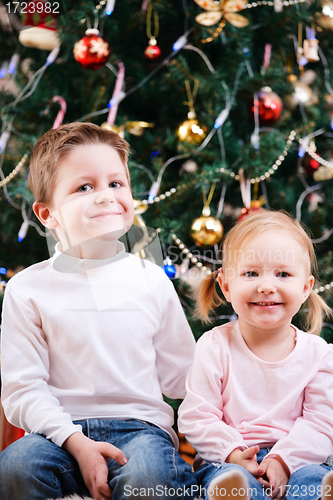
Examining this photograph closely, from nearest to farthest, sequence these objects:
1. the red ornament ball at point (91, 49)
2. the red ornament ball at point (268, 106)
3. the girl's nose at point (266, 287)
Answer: the girl's nose at point (266, 287) < the red ornament ball at point (91, 49) < the red ornament ball at point (268, 106)

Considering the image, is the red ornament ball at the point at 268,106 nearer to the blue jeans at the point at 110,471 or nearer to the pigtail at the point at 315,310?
the pigtail at the point at 315,310

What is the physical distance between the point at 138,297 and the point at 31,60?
82 cm

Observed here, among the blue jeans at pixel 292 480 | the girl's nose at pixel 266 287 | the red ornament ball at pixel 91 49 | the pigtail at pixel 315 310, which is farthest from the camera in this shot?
the red ornament ball at pixel 91 49

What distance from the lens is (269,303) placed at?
758 millimetres

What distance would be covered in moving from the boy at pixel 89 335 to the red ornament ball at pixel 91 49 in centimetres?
28

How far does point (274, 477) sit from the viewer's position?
0.66 m

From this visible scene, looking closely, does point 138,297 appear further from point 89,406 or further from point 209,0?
point 209,0

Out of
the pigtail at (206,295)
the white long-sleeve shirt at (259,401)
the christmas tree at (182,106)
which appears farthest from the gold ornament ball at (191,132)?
the white long-sleeve shirt at (259,401)

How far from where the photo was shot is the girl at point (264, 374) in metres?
0.70

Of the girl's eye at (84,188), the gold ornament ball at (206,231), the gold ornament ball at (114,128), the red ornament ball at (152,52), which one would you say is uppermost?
the red ornament ball at (152,52)

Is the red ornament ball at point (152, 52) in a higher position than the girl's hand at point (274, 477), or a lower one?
higher

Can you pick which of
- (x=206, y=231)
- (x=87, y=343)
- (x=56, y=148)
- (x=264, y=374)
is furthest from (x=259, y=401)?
(x=56, y=148)

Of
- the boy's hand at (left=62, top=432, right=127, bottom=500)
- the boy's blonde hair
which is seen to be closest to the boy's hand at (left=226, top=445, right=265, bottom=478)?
the boy's hand at (left=62, top=432, right=127, bottom=500)

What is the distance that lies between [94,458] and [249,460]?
8.7 inches
